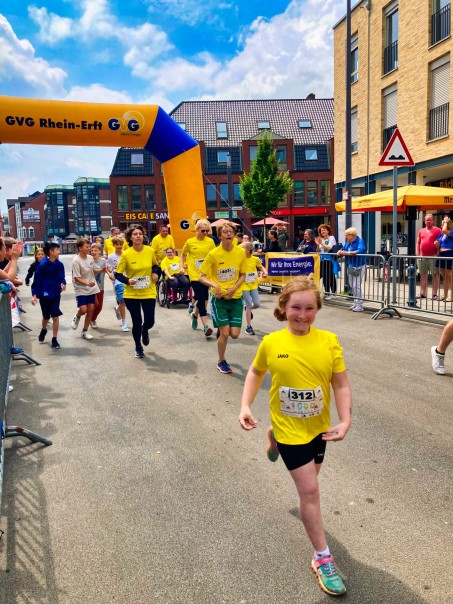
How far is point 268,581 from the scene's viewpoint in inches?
101

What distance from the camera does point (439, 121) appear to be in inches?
685

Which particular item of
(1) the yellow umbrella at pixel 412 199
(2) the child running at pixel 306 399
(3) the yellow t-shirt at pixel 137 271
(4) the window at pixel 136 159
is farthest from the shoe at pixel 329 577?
(4) the window at pixel 136 159

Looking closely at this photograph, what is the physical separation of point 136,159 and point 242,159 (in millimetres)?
11866

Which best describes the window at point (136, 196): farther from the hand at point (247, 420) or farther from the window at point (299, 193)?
the hand at point (247, 420)

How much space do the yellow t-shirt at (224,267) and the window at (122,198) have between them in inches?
2030

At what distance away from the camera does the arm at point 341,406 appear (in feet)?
8.04

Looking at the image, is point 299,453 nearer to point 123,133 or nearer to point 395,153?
point 395,153

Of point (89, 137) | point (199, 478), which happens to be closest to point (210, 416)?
point (199, 478)

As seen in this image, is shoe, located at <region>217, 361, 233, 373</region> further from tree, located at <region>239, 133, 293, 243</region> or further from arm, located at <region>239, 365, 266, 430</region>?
tree, located at <region>239, 133, 293, 243</region>

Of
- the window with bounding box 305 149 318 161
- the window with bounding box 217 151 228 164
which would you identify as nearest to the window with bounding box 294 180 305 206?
the window with bounding box 305 149 318 161

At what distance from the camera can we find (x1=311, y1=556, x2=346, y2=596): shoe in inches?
96.3

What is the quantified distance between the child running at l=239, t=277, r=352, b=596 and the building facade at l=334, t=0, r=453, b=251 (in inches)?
495

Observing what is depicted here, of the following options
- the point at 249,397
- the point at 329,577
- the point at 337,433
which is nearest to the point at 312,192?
the point at 249,397

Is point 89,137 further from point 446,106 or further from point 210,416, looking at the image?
point 446,106
